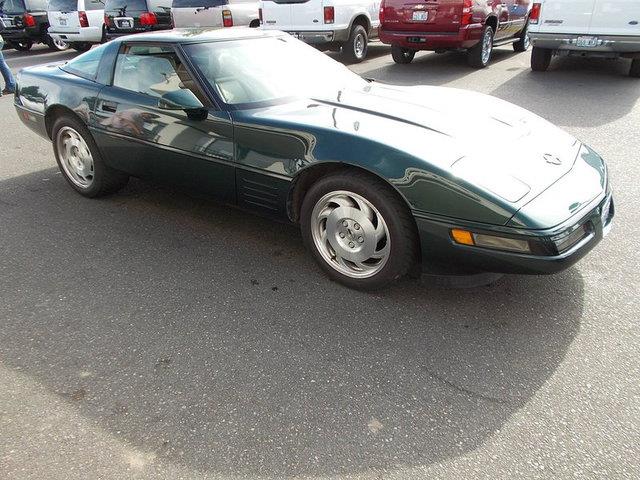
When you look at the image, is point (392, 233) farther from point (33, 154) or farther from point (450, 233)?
point (33, 154)

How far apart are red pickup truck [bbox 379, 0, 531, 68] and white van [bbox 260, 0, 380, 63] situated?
100cm

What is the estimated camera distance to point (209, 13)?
10.8 meters

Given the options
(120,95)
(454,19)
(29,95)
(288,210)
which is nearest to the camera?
(288,210)

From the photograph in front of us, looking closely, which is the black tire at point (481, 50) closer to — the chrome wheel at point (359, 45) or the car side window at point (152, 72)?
the chrome wheel at point (359, 45)

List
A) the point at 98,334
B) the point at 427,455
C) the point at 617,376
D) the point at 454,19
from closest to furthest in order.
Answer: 1. the point at 427,455
2. the point at 617,376
3. the point at 98,334
4. the point at 454,19

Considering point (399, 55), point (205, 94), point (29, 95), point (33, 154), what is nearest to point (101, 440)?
point (205, 94)

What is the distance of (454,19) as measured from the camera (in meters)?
8.48

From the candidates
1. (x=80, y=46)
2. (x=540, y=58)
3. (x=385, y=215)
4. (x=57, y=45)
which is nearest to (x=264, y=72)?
(x=385, y=215)

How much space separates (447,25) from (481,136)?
6.61 m

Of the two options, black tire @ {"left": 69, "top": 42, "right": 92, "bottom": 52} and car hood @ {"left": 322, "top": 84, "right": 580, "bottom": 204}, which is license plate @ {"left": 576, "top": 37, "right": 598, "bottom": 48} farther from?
black tire @ {"left": 69, "top": 42, "right": 92, "bottom": 52}

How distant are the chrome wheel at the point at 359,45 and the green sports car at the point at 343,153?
7012mm

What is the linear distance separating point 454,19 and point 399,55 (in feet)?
5.33

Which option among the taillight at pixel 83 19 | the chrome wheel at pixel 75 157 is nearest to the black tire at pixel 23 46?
the taillight at pixel 83 19

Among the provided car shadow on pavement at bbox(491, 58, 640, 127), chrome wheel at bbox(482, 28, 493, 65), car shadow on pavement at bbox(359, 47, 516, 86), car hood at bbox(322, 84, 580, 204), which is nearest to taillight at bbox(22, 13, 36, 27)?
car shadow on pavement at bbox(359, 47, 516, 86)
